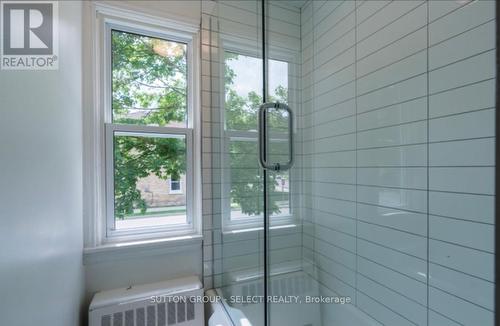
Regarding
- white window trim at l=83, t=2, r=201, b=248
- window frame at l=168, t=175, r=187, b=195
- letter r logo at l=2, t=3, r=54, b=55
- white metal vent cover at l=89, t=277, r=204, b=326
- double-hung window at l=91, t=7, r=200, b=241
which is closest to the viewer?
letter r logo at l=2, t=3, r=54, b=55

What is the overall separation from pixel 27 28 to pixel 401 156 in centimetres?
170

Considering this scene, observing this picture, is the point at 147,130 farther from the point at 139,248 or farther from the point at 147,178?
the point at 139,248

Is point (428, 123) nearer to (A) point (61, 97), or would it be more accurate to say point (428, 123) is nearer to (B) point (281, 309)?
(B) point (281, 309)

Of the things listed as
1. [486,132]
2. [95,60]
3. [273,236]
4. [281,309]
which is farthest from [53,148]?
[486,132]

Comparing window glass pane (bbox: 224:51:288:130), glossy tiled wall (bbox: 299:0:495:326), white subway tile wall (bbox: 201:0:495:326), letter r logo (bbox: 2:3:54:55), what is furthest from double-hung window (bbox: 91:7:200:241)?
glossy tiled wall (bbox: 299:0:495:326)

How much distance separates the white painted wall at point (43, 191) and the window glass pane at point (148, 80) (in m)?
0.27

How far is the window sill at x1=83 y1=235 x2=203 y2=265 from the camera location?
1.36 metres

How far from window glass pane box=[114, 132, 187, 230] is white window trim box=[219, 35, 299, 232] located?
0.30m

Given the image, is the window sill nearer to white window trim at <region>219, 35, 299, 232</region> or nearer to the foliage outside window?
the foliage outside window

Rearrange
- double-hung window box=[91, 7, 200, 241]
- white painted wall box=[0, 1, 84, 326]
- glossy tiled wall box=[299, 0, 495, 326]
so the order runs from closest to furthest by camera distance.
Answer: white painted wall box=[0, 1, 84, 326] → glossy tiled wall box=[299, 0, 495, 326] → double-hung window box=[91, 7, 200, 241]

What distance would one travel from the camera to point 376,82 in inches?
51.0

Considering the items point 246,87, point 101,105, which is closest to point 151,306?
point 101,105

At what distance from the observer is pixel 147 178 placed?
5.28ft

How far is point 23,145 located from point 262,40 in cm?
136
